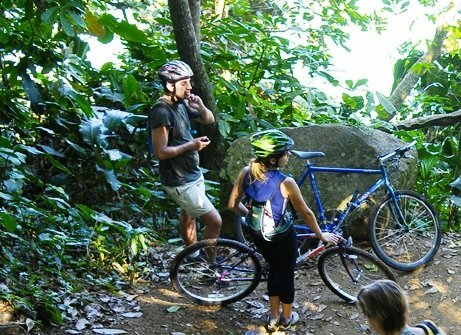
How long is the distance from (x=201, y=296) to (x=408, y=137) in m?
3.73

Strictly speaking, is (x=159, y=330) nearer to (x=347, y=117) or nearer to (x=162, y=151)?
(x=162, y=151)

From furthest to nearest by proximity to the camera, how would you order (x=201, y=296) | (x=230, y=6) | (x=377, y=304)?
(x=230, y=6) < (x=201, y=296) < (x=377, y=304)

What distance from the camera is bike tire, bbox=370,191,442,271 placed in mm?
5238

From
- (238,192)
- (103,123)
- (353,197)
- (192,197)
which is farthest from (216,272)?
(103,123)

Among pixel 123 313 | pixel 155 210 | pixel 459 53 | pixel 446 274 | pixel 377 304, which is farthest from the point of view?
pixel 459 53

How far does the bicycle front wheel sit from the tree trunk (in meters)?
2.05

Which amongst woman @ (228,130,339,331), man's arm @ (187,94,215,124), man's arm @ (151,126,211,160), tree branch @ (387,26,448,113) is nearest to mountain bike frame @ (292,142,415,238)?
woman @ (228,130,339,331)

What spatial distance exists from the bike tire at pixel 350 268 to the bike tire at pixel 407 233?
1.34 ft

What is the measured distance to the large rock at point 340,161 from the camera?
19.0 ft

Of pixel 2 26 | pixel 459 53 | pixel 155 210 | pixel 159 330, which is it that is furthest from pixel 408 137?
pixel 2 26

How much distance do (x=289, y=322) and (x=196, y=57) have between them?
127 inches

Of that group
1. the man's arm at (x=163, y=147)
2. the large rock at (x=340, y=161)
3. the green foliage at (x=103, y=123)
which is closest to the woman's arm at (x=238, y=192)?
the man's arm at (x=163, y=147)

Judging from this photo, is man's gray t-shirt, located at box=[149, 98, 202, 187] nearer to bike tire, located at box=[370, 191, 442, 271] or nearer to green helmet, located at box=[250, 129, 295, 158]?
green helmet, located at box=[250, 129, 295, 158]

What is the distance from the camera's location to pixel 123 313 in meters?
4.46
